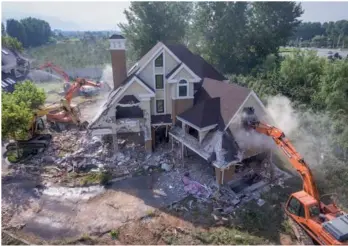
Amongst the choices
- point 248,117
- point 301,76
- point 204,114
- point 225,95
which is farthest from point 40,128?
point 301,76

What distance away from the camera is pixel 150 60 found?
67.1ft

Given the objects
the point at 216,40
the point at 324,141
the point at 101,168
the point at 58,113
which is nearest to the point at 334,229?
the point at 324,141

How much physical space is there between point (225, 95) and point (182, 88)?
3471mm

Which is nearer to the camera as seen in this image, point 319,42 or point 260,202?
point 260,202

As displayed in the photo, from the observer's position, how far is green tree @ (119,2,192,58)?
42.4 m

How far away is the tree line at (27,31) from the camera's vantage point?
296ft

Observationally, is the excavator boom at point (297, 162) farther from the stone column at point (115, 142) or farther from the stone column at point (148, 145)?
the stone column at point (115, 142)

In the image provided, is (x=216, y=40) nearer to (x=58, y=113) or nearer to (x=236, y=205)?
(x=58, y=113)

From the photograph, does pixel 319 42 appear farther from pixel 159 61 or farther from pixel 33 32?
pixel 33 32

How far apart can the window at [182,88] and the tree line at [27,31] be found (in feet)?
277

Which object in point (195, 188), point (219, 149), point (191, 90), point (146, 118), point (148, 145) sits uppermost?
point (191, 90)

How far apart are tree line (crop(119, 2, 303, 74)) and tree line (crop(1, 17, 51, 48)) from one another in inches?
2453

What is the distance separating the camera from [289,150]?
1426 cm

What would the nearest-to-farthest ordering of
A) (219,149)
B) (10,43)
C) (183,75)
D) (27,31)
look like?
(219,149) → (183,75) → (10,43) → (27,31)
